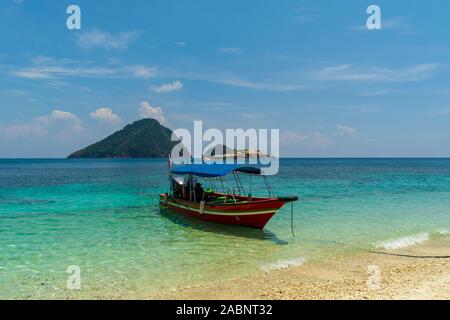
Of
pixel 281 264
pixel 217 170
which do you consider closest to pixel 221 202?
pixel 217 170

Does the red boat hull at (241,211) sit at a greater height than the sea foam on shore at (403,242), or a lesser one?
greater

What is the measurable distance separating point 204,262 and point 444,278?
7.20 meters

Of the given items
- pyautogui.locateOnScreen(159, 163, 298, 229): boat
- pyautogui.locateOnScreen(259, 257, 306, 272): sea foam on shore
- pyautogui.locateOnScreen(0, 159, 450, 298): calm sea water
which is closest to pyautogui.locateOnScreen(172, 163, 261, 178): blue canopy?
pyautogui.locateOnScreen(159, 163, 298, 229): boat

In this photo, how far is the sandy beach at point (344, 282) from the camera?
876cm

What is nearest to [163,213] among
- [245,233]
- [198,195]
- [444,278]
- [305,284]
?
[198,195]

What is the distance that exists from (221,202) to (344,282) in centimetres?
1008

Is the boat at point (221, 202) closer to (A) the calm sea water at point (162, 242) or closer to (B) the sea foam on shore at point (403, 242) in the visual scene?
(A) the calm sea water at point (162, 242)

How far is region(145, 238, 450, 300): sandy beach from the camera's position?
28.7 feet

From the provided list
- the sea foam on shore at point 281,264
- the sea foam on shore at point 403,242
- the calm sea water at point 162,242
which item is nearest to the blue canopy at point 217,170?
the calm sea water at point 162,242

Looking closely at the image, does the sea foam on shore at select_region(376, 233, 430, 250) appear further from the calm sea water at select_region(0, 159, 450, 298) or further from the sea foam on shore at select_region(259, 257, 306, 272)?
the sea foam on shore at select_region(259, 257, 306, 272)

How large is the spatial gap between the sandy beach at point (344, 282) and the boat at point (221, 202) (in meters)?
4.32
